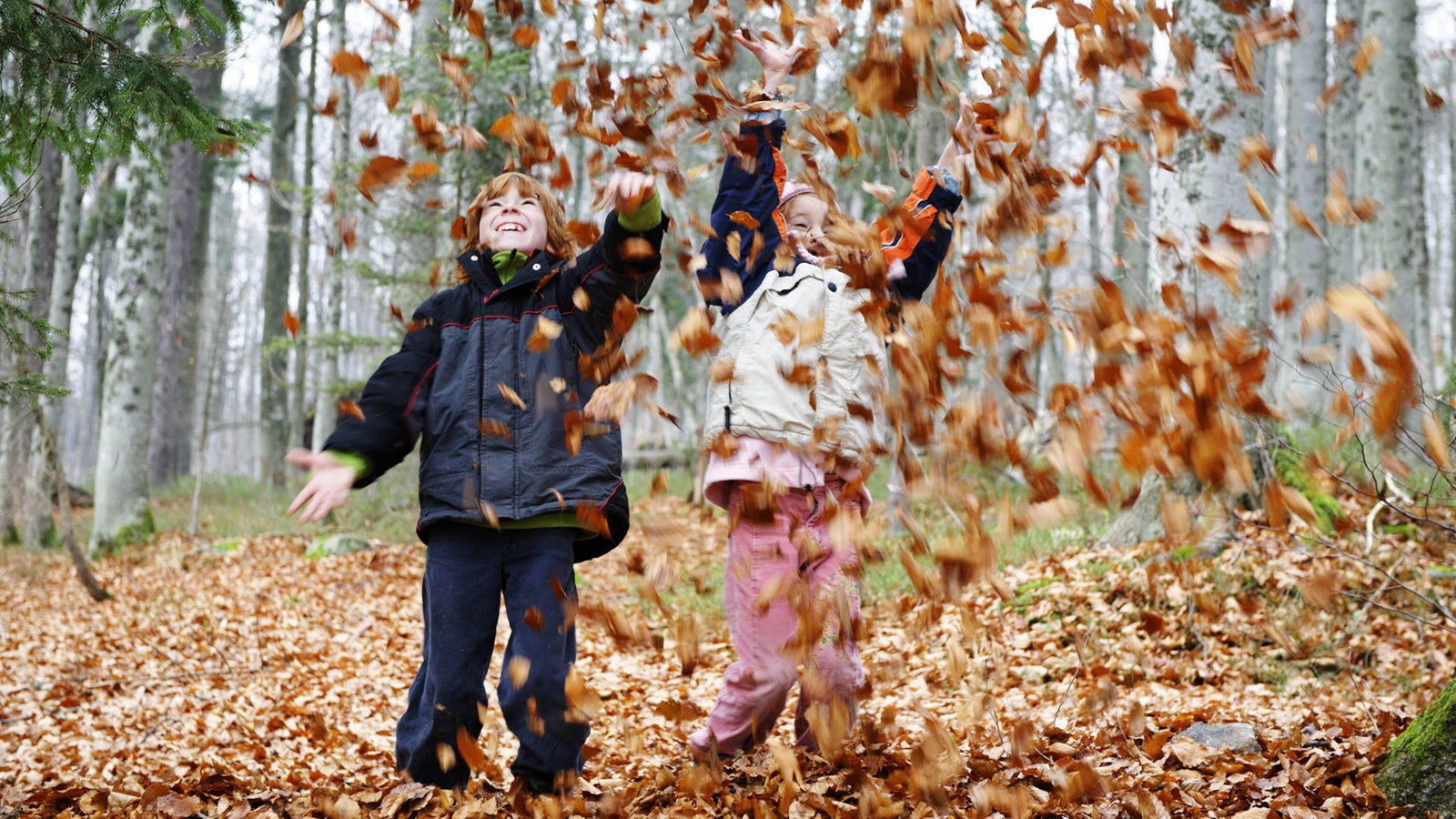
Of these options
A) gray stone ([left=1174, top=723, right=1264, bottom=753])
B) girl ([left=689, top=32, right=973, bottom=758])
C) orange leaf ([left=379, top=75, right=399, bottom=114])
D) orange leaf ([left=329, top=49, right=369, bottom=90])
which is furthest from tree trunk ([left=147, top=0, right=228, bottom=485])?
gray stone ([left=1174, top=723, right=1264, bottom=753])

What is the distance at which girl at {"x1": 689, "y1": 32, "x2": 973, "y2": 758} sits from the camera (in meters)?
3.07

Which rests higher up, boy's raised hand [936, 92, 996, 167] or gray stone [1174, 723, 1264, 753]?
boy's raised hand [936, 92, 996, 167]

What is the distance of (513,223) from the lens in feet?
10.5

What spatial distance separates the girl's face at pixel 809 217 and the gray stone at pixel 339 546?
7.49 meters

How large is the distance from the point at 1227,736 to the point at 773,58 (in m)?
2.56

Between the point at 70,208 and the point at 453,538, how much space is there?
10853 mm

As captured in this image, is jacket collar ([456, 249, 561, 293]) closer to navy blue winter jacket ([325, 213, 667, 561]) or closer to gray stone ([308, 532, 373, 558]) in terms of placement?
navy blue winter jacket ([325, 213, 667, 561])

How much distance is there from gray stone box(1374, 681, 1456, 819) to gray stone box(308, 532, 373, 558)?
8752 mm

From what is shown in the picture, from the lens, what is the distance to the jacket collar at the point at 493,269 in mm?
3113

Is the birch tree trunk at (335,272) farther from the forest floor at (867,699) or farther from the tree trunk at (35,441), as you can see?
the forest floor at (867,699)

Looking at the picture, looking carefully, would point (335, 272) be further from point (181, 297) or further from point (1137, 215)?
point (1137, 215)

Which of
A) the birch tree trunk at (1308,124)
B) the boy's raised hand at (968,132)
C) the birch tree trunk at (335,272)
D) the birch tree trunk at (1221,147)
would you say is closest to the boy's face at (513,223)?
the boy's raised hand at (968,132)

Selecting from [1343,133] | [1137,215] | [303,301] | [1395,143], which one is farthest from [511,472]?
[1343,133]

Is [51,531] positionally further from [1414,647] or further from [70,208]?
[1414,647]
